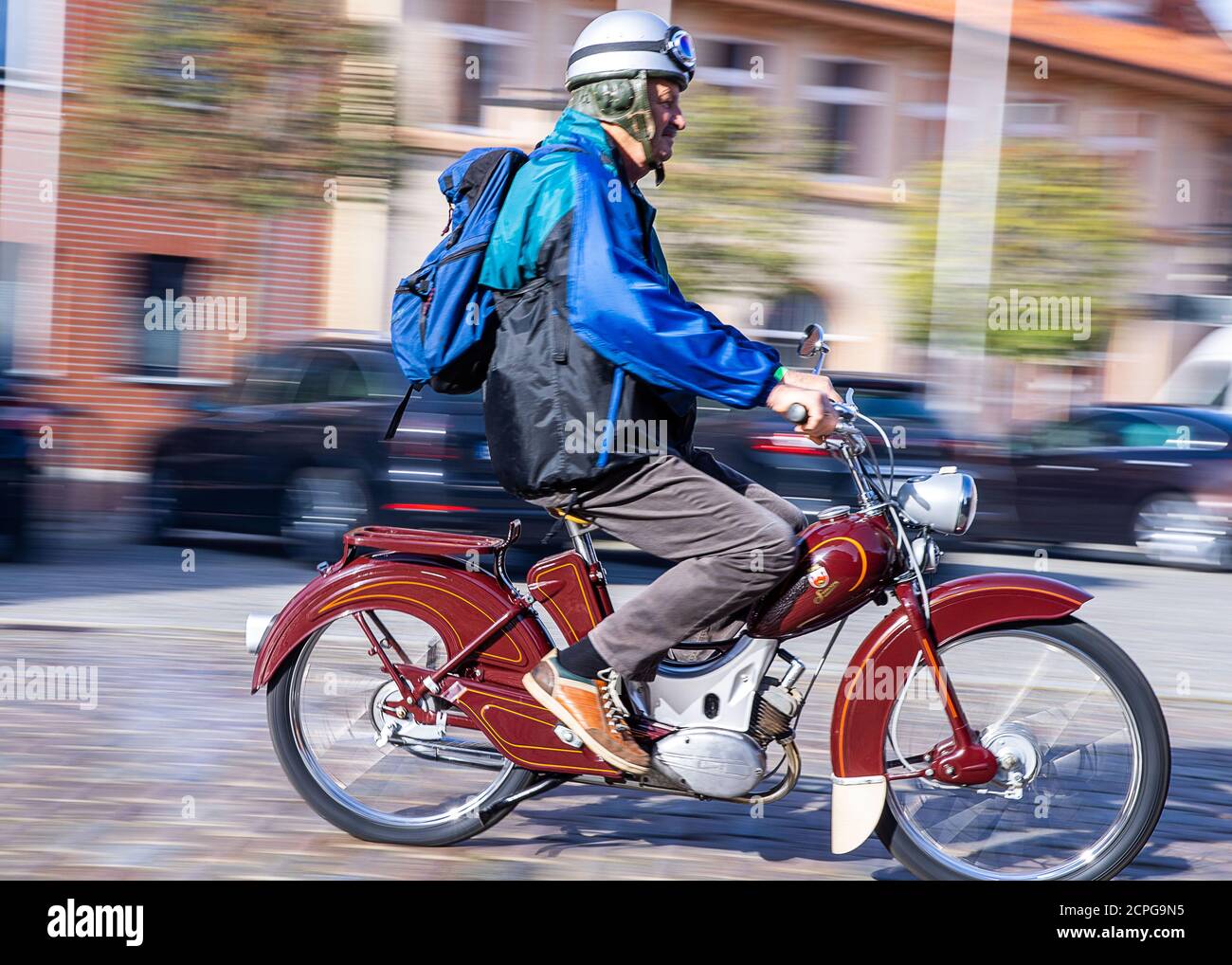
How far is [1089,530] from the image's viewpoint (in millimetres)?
12836

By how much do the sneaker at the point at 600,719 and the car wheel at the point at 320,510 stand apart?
5777 mm

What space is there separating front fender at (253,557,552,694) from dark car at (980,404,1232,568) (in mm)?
9501

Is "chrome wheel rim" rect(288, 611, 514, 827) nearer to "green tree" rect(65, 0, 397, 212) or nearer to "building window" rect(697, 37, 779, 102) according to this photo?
"green tree" rect(65, 0, 397, 212)

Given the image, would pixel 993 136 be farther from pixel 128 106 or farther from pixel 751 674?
pixel 751 674

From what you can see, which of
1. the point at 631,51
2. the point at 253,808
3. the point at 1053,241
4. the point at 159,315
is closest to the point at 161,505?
the point at 253,808

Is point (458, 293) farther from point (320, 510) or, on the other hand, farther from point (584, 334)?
point (320, 510)

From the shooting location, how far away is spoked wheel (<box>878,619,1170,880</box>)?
367 cm

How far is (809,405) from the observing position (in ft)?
11.2

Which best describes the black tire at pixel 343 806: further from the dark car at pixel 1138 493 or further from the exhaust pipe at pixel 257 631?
the dark car at pixel 1138 493

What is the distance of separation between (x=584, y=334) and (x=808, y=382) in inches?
21.3

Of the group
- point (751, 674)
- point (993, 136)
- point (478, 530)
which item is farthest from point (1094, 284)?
point (751, 674)

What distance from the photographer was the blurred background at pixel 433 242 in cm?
867

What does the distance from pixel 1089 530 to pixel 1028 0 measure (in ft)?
42.5

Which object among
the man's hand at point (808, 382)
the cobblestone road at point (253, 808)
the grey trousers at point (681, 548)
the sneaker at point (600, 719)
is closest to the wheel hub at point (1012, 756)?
the cobblestone road at point (253, 808)
